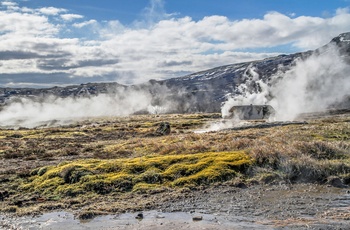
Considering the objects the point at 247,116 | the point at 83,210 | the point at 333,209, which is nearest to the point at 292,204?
the point at 333,209

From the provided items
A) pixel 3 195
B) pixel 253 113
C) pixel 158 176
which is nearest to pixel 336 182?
pixel 158 176

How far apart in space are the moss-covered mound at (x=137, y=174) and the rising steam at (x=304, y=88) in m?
63.1

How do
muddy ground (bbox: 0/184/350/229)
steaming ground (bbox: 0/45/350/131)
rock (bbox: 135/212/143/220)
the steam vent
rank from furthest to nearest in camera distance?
steaming ground (bbox: 0/45/350/131) < the steam vent < rock (bbox: 135/212/143/220) < muddy ground (bbox: 0/184/350/229)

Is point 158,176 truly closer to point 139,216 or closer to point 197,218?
point 139,216

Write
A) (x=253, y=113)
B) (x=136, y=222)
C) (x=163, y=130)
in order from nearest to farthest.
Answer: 1. (x=136, y=222)
2. (x=163, y=130)
3. (x=253, y=113)

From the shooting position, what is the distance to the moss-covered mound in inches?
848

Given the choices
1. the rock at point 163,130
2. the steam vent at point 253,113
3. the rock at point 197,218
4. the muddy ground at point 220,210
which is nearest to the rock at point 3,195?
the muddy ground at point 220,210

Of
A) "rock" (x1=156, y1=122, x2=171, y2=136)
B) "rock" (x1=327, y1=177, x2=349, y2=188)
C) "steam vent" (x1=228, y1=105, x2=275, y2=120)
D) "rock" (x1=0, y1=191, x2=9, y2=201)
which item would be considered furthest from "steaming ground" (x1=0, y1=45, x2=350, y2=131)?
"rock" (x1=0, y1=191, x2=9, y2=201)

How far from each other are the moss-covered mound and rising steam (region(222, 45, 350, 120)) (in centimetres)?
6309

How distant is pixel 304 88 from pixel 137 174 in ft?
417

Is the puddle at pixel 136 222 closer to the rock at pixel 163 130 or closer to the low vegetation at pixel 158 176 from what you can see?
the low vegetation at pixel 158 176

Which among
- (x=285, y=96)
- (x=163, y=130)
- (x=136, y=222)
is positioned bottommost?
(x=163, y=130)

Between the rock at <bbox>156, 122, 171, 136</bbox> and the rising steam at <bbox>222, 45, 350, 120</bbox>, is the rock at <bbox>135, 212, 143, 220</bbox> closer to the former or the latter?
the rock at <bbox>156, 122, 171, 136</bbox>

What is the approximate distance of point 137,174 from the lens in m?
23.4
